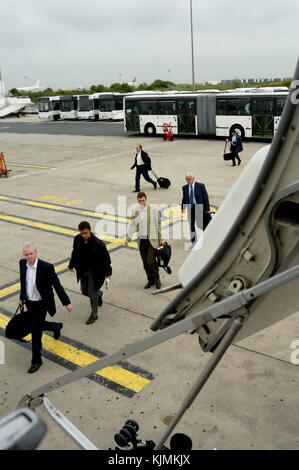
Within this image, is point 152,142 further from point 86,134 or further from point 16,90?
point 16,90

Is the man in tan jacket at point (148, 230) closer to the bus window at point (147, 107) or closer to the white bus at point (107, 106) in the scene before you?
the bus window at point (147, 107)

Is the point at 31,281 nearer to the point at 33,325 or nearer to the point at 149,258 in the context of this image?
the point at 33,325

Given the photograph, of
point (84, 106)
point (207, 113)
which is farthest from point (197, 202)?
point (84, 106)

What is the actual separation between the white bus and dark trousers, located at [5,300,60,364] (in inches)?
1400

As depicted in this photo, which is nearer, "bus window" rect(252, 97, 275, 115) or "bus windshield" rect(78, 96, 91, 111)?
"bus window" rect(252, 97, 275, 115)

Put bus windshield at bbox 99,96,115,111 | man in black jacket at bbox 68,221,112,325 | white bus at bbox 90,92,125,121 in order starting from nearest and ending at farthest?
man in black jacket at bbox 68,221,112,325
white bus at bbox 90,92,125,121
bus windshield at bbox 99,96,115,111

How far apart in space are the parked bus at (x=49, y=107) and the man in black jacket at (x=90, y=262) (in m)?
42.4

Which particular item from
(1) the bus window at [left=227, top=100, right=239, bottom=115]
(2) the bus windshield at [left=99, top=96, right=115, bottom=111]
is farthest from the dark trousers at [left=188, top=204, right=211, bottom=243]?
(2) the bus windshield at [left=99, top=96, right=115, bottom=111]

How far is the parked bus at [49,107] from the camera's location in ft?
150

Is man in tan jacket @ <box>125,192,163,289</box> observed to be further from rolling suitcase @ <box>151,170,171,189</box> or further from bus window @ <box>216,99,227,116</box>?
bus window @ <box>216,99,227,116</box>

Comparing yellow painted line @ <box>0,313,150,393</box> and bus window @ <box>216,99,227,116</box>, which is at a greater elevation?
bus window @ <box>216,99,227,116</box>

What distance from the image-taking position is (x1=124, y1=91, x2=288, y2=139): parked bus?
22.8 meters

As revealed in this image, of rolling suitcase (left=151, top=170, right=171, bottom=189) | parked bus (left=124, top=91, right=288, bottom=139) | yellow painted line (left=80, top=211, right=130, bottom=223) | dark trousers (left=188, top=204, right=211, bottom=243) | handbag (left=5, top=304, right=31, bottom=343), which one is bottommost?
yellow painted line (left=80, top=211, right=130, bottom=223)

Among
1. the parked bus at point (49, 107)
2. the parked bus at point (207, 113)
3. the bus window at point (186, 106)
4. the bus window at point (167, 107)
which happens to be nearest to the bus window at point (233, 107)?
the parked bus at point (207, 113)
